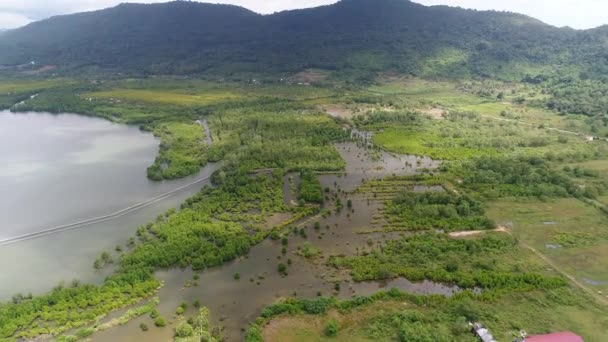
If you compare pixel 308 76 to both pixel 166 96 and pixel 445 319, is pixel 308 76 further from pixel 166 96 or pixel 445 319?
pixel 445 319

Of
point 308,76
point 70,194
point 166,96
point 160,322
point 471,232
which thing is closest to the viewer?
point 160,322

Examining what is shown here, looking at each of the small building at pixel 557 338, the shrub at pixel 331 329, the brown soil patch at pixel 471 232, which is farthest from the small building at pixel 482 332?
the brown soil patch at pixel 471 232

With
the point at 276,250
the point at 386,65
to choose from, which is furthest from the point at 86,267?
the point at 386,65

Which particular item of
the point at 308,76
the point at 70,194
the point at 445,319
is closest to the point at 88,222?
the point at 70,194

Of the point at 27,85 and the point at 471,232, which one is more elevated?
the point at 27,85

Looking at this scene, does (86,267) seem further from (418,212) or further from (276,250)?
(418,212)

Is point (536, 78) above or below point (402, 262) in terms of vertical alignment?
above

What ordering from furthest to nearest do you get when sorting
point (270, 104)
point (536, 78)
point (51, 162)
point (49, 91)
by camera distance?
point (536, 78) → point (49, 91) → point (270, 104) → point (51, 162)
